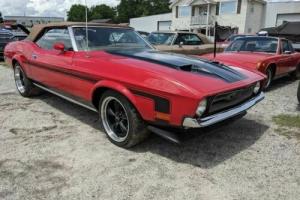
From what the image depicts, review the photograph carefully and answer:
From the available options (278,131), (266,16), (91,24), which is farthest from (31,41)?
(266,16)

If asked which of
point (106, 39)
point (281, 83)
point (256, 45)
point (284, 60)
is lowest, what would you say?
point (281, 83)

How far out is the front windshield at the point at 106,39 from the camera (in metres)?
4.40

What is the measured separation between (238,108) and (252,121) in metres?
1.39

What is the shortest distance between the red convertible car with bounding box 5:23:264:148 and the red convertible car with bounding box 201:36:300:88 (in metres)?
2.72

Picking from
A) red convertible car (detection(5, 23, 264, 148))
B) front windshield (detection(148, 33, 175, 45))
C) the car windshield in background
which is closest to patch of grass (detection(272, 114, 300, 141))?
red convertible car (detection(5, 23, 264, 148))

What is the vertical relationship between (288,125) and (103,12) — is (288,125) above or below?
below

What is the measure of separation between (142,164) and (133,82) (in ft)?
3.02

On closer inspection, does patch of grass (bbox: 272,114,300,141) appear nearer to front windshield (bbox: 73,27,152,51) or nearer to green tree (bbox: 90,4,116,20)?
front windshield (bbox: 73,27,152,51)

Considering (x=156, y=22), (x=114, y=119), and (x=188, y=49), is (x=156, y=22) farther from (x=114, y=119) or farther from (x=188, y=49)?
(x=114, y=119)

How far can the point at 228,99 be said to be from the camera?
341 cm

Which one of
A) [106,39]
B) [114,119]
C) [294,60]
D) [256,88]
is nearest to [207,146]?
[256,88]

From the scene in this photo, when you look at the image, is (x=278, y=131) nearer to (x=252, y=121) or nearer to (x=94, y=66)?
(x=252, y=121)

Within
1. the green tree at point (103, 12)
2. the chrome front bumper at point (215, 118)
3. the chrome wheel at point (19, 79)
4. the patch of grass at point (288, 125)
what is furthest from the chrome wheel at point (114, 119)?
the green tree at point (103, 12)

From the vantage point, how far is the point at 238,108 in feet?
11.8
